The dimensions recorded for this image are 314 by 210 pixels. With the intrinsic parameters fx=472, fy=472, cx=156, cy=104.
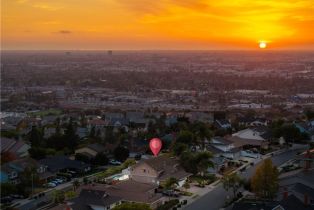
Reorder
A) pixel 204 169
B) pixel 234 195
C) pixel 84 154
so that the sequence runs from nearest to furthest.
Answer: pixel 234 195
pixel 204 169
pixel 84 154

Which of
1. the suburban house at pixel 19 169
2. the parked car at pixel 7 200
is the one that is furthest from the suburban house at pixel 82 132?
the parked car at pixel 7 200

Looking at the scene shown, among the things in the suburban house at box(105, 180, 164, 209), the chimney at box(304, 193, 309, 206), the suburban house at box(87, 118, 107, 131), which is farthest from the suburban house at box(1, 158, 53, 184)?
the suburban house at box(87, 118, 107, 131)

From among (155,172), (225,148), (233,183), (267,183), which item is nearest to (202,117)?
(225,148)

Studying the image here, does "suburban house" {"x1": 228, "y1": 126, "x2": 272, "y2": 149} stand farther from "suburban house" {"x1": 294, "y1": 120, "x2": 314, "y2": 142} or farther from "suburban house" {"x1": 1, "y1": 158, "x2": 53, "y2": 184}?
"suburban house" {"x1": 1, "y1": 158, "x2": 53, "y2": 184}

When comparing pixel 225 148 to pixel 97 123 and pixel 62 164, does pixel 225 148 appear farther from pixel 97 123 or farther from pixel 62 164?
pixel 97 123

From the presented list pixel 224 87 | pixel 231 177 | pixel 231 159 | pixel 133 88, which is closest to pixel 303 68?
pixel 224 87

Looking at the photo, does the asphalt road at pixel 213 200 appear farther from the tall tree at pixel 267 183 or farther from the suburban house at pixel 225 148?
the suburban house at pixel 225 148

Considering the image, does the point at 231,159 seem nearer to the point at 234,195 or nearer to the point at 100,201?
the point at 234,195
